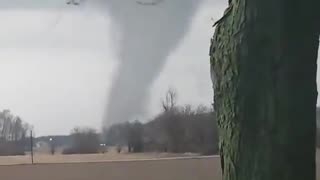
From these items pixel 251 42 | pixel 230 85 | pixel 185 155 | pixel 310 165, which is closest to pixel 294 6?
pixel 251 42

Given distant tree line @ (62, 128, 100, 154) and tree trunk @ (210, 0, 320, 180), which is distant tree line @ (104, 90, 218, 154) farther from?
tree trunk @ (210, 0, 320, 180)

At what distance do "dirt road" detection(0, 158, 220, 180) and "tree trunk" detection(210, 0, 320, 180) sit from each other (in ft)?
109

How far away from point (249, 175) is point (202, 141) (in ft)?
137

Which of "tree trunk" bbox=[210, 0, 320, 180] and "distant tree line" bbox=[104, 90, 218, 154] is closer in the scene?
"tree trunk" bbox=[210, 0, 320, 180]

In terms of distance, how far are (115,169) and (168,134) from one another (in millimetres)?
9547

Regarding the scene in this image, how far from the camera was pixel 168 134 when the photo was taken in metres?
47.1

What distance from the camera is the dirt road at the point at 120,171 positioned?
3691 cm

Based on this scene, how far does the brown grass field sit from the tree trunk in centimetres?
3256

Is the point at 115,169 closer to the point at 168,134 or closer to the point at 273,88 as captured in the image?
the point at 168,134

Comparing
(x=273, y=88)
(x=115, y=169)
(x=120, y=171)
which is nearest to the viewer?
(x=273, y=88)

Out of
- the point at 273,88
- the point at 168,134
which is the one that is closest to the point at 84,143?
the point at 168,134

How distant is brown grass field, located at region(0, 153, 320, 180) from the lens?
1455 inches

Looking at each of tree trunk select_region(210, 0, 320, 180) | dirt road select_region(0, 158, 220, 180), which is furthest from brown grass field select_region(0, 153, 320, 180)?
tree trunk select_region(210, 0, 320, 180)

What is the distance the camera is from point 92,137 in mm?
43781
